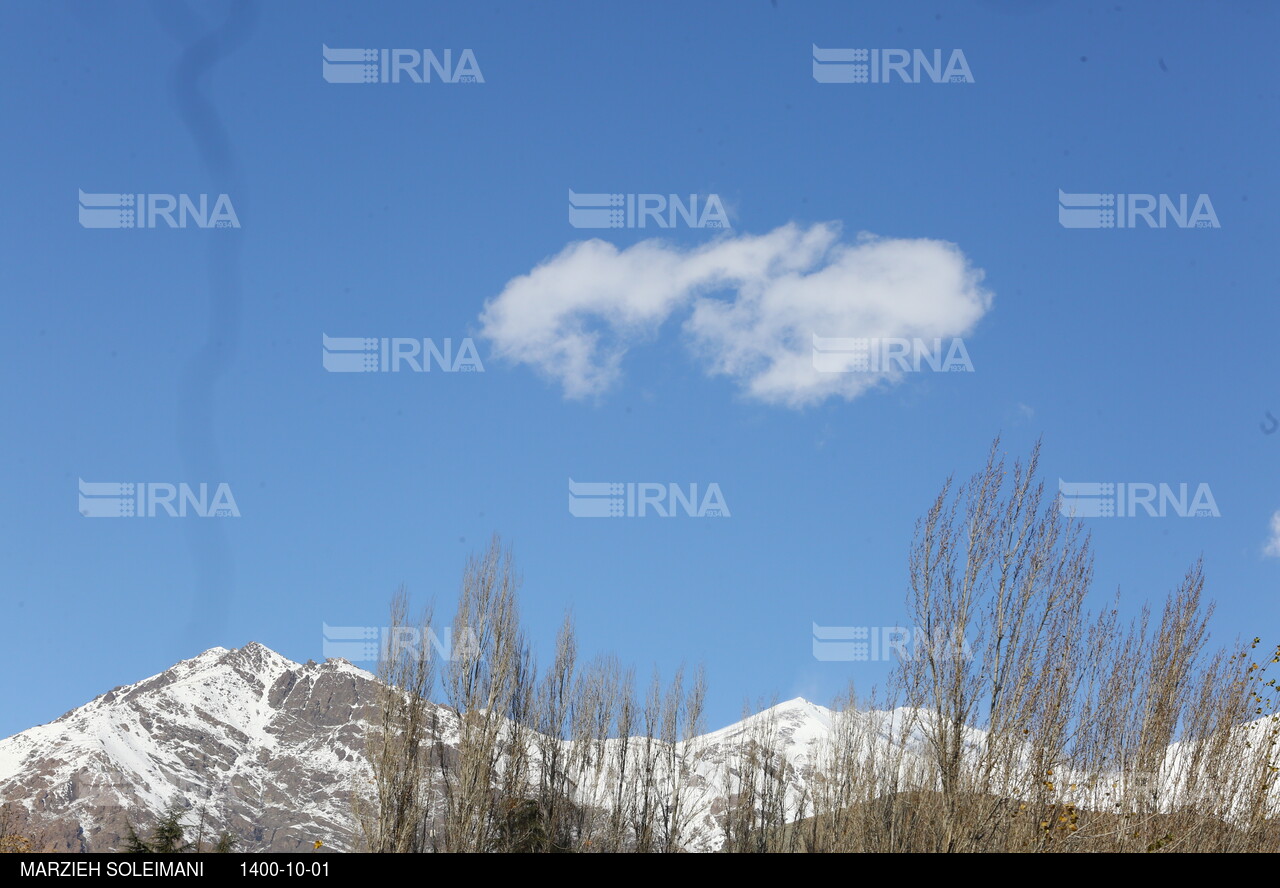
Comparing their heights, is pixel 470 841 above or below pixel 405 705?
below

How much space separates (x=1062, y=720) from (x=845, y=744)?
30.3 meters

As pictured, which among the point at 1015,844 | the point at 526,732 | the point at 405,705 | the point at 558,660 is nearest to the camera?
the point at 1015,844

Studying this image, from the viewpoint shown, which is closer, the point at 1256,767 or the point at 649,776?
the point at 1256,767

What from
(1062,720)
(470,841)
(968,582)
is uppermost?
(968,582)

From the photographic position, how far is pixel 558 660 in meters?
40.7

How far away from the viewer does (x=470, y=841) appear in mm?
29203

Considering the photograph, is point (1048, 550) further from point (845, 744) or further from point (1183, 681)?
point (845, 744)

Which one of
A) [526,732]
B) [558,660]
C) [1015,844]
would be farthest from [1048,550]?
[558,660]

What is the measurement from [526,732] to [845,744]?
54.2 ft
